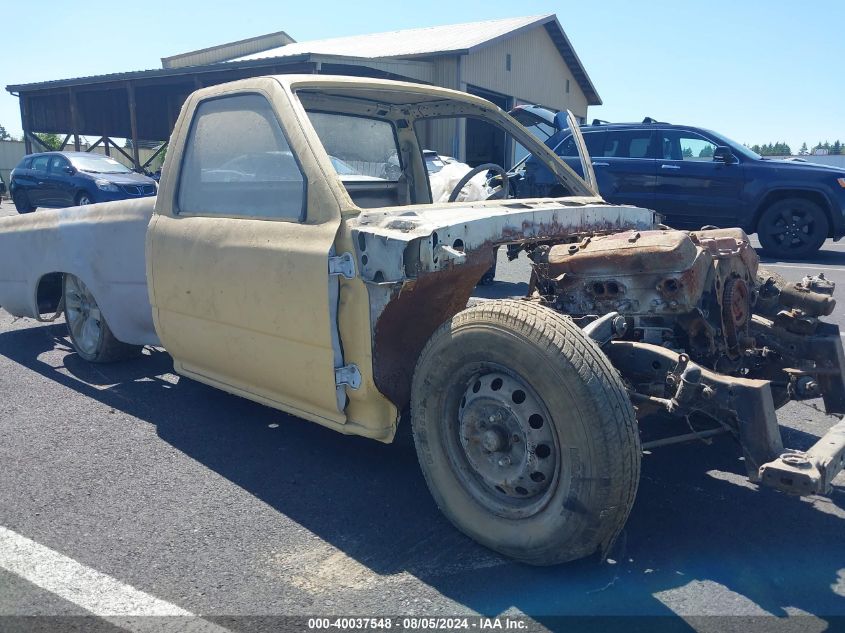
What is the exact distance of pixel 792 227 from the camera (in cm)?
1083

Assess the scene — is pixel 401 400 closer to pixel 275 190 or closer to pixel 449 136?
pixel 275 190

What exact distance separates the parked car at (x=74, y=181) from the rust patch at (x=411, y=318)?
49.1 ft

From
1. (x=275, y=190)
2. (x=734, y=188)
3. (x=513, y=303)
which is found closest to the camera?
(x=513, y=303)

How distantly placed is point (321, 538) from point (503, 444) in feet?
2.79

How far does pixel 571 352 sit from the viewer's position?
248 centimetres

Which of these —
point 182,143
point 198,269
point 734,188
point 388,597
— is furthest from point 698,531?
point 734,188

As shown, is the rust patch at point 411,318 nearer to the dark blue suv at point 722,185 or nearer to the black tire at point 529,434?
the black tire at point 529,434

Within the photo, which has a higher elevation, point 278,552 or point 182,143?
point 182,143

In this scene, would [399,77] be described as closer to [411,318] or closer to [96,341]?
[96,341]

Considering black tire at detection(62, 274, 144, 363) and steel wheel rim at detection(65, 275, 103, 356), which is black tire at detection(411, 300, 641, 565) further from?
steel wheel rim at detection(65, 275, 103, 356)

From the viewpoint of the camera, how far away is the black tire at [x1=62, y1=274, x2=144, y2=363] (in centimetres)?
508

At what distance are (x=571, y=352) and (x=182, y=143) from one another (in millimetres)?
2586

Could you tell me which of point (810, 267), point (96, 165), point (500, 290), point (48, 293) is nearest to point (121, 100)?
point (96, 165)

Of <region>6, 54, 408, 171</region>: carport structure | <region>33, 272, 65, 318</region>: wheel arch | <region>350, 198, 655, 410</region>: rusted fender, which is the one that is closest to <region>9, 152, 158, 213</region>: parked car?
<region>6, 54, 408, 171</region>: carport structure
